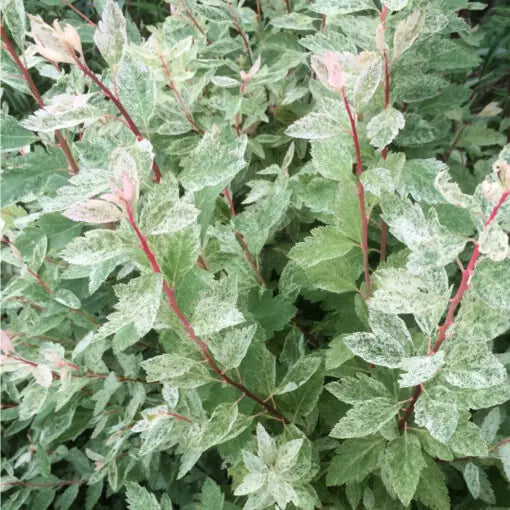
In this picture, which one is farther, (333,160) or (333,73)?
(333,160)

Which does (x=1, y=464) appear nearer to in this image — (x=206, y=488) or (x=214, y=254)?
(x=206, y=488)

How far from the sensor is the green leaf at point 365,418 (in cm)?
63

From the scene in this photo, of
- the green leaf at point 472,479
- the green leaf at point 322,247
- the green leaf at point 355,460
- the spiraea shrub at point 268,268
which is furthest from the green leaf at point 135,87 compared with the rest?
the green leaf at point 472,479

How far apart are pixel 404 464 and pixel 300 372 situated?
18cm

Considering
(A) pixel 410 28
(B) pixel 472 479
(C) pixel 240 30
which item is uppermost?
(A) pixel 410 28

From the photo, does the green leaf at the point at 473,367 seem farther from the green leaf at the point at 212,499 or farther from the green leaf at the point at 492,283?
the green leaf at the point at 212,499

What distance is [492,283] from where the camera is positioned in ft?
1.64

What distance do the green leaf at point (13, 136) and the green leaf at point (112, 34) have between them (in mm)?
300

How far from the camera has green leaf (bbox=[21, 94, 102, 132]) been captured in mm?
634

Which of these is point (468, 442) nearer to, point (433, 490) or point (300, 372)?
point (433, 490)

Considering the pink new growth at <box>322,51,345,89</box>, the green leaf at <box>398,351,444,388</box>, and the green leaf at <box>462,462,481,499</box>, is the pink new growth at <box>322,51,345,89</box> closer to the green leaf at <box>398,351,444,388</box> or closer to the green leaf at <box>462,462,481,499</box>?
the green leaf at <box>398,351,444,388</box>

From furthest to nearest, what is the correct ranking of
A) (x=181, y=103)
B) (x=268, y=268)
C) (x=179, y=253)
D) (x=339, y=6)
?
(x=268, y=268), (x=181, y=103), (x=339, y=6), (x=179, y=253)

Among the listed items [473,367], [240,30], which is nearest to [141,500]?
[473,367]

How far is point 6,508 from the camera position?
1.16 meters
